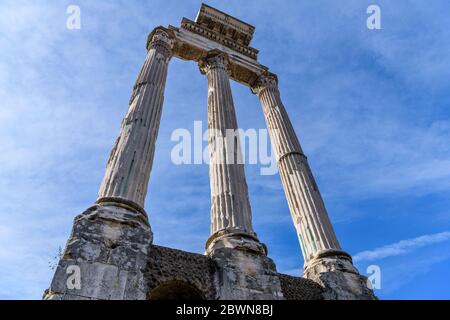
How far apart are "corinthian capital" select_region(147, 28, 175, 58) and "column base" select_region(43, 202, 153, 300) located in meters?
9.16

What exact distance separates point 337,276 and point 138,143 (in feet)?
22.5

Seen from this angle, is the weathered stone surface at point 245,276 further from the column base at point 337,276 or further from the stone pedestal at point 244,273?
the column base at point 337,276

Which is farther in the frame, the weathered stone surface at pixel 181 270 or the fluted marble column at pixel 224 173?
the fluted marble column at pixel 224 173

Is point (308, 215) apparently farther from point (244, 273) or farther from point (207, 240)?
point (244, 273)

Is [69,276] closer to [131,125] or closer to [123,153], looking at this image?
[123,153]

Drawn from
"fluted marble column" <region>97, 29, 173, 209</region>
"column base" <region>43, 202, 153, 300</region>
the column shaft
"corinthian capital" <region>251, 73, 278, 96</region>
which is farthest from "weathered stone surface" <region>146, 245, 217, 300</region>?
"corinthian capital" <region>251, 73, 278, 96</region>

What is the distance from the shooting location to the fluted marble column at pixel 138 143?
9516 mm

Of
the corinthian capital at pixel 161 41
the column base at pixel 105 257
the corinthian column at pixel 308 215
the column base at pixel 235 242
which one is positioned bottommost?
the column base at pixel 105 257

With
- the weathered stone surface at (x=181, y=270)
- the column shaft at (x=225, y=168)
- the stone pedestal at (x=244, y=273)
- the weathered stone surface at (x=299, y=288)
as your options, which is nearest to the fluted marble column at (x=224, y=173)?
the column shaft at (x=225, y=168)

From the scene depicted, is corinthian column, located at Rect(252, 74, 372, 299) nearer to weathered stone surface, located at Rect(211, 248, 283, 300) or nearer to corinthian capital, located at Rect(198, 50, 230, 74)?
weathered stone surface, located at Rect(211, 248, 283, 300)

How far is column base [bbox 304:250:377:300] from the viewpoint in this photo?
1034cm

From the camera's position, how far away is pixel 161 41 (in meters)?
16.5

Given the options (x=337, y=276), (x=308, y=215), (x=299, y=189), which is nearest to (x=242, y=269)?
(x=337, y=276)
